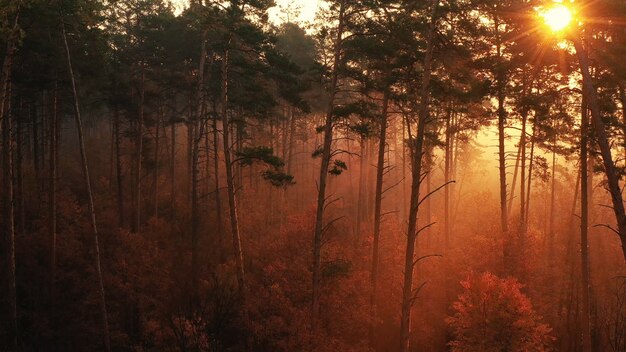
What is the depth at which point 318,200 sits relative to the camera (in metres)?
15.2

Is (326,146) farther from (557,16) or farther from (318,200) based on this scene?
(557,16)

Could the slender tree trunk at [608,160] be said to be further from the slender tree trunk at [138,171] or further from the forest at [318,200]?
the slender tree trunk at [138,171]

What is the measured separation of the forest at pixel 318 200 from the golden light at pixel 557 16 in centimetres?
9

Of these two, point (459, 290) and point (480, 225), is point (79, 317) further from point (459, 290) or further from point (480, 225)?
point (480, 225)

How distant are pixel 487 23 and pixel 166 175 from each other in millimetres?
27458

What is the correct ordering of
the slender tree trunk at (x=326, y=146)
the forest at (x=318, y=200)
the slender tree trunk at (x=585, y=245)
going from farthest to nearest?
the slender tree trunk at (x=326, y=146)
the slender tree trunk at (x=585, y=245)
the forest at (x=318, y=200)

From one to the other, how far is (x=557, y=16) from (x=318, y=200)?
9542 mm

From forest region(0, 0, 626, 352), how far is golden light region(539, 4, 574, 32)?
3.4 inches

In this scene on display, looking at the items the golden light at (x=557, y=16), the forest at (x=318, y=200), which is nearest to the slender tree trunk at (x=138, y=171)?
the forest at (x=318, y=200)

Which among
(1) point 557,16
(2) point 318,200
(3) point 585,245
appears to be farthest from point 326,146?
(3) point 585,245

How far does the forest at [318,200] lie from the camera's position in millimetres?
12938

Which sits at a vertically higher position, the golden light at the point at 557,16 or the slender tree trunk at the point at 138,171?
the golden light at the point at 557,16

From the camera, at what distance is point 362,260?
2394 cm

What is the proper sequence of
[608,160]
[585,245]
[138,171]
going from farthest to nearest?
[138,171] < [585,245] < [608,160]
